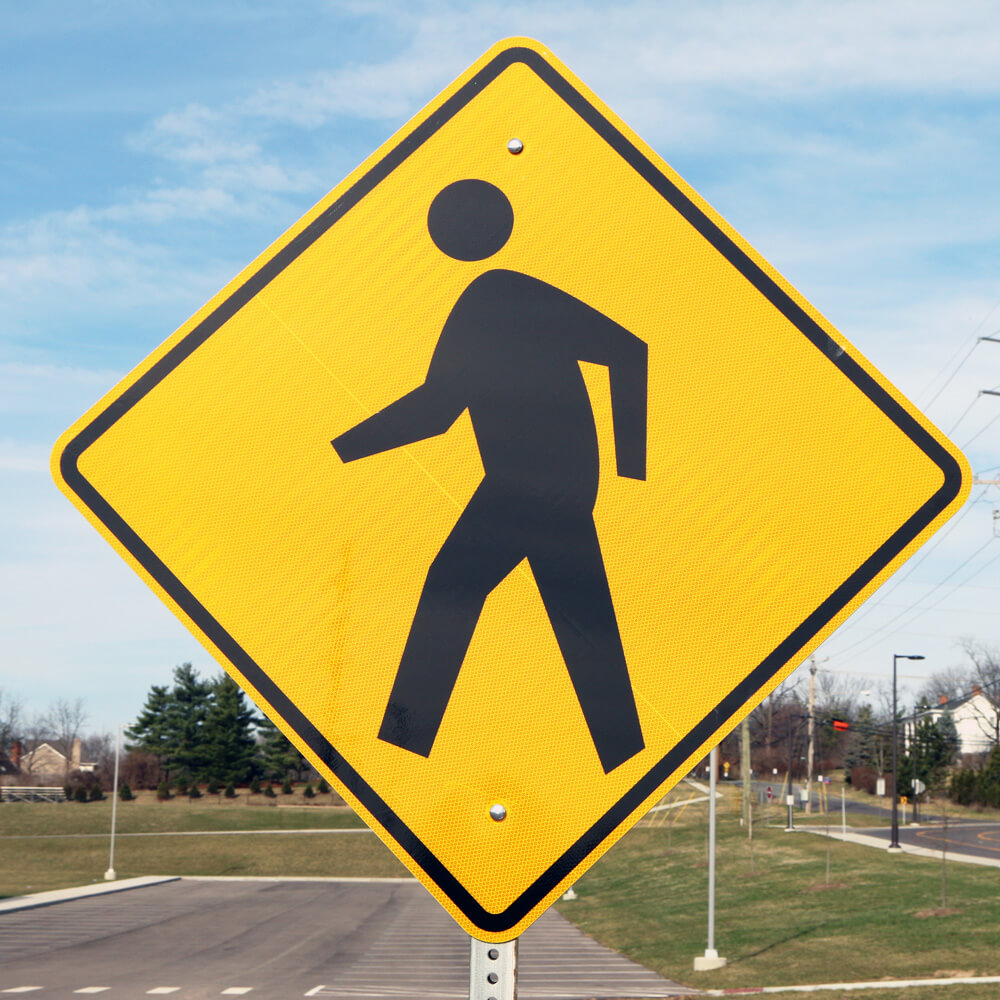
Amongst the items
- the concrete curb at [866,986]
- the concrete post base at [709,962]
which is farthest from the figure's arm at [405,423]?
the concrete post base at [709,962]

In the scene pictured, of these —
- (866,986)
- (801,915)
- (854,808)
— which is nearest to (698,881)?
(801,915)

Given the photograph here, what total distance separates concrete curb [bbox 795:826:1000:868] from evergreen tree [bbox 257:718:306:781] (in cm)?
5107

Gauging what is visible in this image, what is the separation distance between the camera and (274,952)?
97.0 ft

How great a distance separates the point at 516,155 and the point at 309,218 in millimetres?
424

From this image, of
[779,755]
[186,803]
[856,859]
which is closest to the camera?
[856,859]

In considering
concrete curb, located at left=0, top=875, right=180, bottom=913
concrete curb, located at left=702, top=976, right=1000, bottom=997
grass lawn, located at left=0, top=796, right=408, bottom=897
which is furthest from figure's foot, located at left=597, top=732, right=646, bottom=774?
grass lawn, located at left=0, top=796, right=408, bottom=897

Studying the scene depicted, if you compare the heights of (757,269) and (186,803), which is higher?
(757,269)

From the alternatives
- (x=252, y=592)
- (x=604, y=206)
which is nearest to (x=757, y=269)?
(x=604, y=206)

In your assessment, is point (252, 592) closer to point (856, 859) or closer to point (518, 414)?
point (518, 414)

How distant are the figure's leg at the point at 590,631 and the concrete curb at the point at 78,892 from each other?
1754 inches

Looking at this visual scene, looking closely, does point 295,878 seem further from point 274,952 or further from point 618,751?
point 618,751

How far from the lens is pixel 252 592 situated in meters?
1.88

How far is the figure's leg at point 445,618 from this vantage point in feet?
5.83

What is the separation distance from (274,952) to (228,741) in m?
60.7
